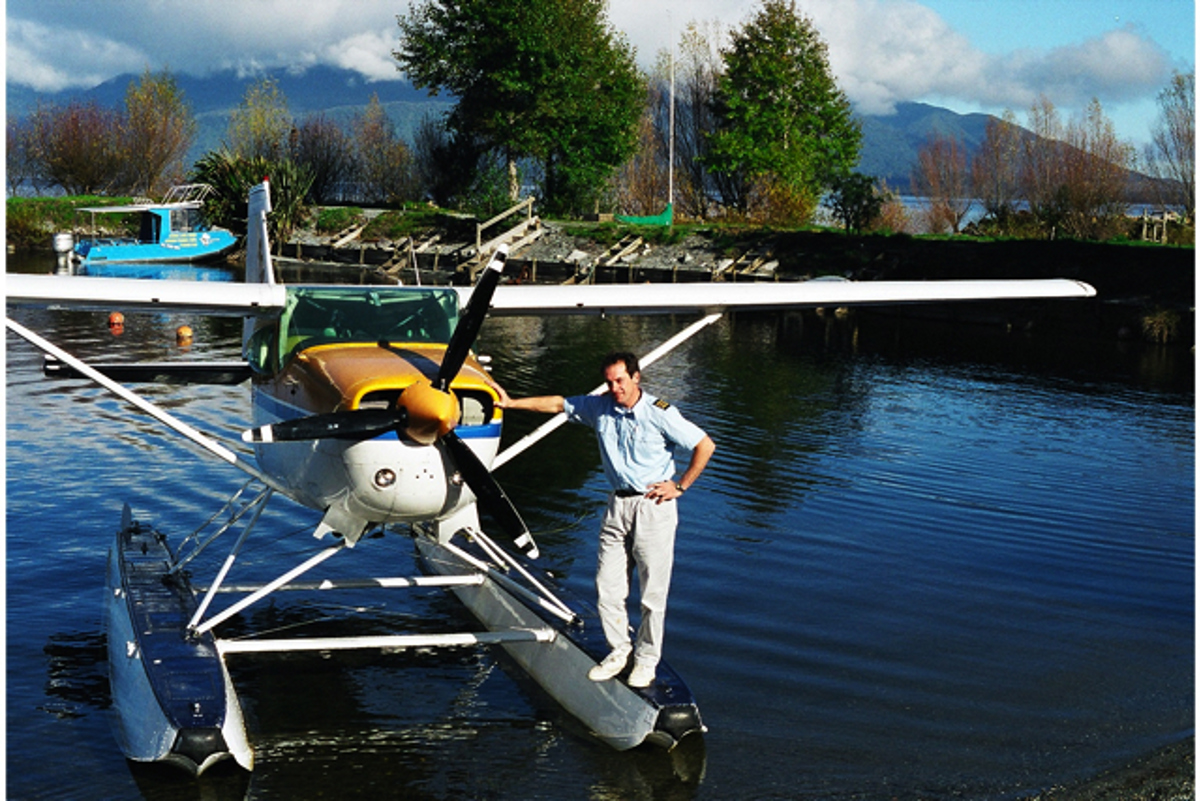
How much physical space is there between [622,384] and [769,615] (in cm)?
286

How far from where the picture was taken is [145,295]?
6.59 metres

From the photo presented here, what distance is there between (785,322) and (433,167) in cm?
2973

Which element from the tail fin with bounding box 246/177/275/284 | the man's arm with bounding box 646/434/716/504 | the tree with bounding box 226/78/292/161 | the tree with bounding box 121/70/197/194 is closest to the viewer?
the man's arm with bounding box 646/434/716/504

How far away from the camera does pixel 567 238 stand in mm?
41625

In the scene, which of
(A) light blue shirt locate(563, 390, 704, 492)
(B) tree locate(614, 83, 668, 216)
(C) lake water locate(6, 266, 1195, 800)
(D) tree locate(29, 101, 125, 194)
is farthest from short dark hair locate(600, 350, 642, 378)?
(D) tree locate(29, 101, 125, 194)

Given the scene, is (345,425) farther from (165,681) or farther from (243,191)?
(243,191)

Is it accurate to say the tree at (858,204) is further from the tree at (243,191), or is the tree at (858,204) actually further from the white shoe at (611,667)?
the white shoe at (611,667)

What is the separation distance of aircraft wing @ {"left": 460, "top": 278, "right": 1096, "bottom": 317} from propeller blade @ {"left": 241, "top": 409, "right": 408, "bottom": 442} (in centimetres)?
180

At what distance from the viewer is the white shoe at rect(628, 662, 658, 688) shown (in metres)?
5.86

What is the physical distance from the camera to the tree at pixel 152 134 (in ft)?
227

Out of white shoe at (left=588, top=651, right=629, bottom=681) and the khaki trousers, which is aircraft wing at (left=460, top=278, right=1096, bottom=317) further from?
white shoe at (left=588, top=651, right=629, bottom=681)

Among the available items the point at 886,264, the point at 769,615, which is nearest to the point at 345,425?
the point at 769,615

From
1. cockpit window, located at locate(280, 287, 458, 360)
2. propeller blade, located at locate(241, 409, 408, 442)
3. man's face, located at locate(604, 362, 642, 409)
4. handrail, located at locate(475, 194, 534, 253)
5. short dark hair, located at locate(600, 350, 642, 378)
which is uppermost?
handrail, located at locate(475, 194, 534, 253)

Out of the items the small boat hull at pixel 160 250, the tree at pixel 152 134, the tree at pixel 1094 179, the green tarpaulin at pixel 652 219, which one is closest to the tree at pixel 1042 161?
the tree at pixel 1094 179
